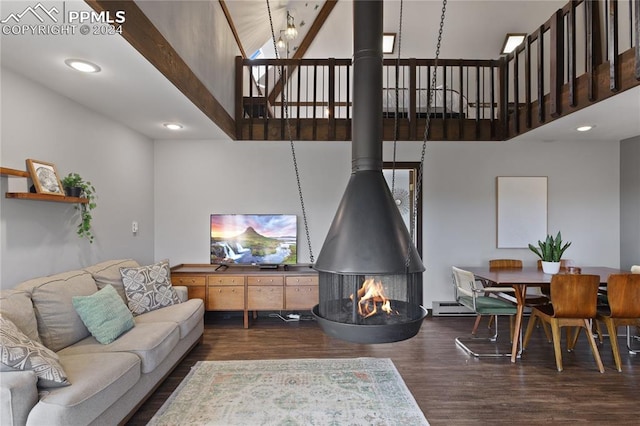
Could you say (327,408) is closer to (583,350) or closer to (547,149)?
(583,350)

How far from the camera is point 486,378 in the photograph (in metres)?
2.87

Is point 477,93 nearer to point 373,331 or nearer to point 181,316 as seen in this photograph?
point 373,331

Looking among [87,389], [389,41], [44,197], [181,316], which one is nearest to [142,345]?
[87,389]

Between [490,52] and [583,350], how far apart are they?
210 inches

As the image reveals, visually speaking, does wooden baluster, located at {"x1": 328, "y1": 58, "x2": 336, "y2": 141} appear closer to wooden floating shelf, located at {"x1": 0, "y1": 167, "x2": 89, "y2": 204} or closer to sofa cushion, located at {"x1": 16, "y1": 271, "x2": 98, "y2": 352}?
wooden floating shelf, located at {"x1": 0, "y1": 167, "x2": 89, "y2": 204}

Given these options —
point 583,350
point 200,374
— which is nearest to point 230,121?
point 200,374

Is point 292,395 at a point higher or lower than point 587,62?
lower

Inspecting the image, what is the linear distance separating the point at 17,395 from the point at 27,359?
7.2 inches

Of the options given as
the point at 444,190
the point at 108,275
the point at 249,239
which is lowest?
the point at 108,275

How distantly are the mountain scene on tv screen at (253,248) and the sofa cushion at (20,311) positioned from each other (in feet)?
8.17

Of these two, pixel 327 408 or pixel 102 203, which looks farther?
pixel 102 203

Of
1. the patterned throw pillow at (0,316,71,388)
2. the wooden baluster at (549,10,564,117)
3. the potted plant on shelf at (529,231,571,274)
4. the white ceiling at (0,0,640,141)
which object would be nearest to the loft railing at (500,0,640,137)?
the wooden baluster at (549,10,564,117)

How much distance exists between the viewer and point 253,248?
4.59 metres

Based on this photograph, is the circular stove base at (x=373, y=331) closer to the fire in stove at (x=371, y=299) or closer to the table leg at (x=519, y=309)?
the fire in stove at (x=371, y=299)
